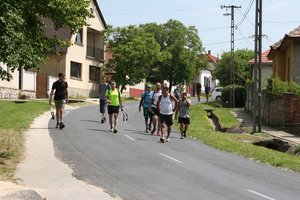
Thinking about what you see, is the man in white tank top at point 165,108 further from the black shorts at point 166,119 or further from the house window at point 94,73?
the house window at point 94,73

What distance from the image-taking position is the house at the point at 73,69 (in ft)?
138

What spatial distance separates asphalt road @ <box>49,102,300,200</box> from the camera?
408 inches

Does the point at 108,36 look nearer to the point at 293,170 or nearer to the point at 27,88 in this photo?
the point at 27,88

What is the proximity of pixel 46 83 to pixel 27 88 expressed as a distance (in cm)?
201

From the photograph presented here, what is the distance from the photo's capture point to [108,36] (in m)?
55.3

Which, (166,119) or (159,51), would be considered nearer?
(166,119)

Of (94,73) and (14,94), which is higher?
(94,73)

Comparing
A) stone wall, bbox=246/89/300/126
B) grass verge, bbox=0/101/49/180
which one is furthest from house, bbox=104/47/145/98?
stone wall, bbox=246/89/300/126

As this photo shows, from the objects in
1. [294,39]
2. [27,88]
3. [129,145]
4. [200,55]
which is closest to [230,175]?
[129,145]

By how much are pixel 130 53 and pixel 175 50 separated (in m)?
17.7

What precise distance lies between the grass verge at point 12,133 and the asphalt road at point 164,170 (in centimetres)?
110

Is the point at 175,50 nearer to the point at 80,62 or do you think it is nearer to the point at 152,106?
the point at 80,62

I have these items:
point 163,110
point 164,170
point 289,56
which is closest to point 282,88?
point 289,56

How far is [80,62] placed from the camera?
51.4 metres
